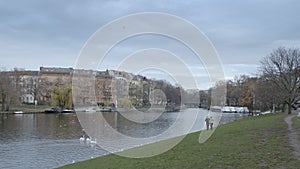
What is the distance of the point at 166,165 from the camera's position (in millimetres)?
16797

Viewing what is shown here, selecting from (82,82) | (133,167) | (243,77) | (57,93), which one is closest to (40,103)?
(57,93)

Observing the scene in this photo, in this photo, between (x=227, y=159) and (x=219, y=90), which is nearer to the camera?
(x=227, y=159)

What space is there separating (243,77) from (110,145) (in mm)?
107662

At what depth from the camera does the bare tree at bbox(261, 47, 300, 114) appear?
2335 inches

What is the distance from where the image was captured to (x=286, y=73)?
61281 mm

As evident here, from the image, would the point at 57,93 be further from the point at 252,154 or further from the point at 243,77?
the point at 252,154

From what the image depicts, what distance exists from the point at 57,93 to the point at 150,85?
4871 centimetres

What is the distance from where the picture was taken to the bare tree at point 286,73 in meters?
59.3

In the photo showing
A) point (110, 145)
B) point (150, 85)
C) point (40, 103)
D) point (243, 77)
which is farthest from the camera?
point (243, 77)

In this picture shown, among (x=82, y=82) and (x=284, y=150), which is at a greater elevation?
(x=82, y=82)

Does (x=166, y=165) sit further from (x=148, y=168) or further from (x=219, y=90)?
(x=219, y=90)

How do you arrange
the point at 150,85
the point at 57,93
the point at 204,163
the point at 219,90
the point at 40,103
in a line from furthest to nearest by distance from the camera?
the point at 40,103 → the point at 57,93 → the point at 219,90 → the point at 150,85 → the point at 204,163

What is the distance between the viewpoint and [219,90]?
84.2 meters

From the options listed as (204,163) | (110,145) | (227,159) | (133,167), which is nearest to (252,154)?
(227,159)
